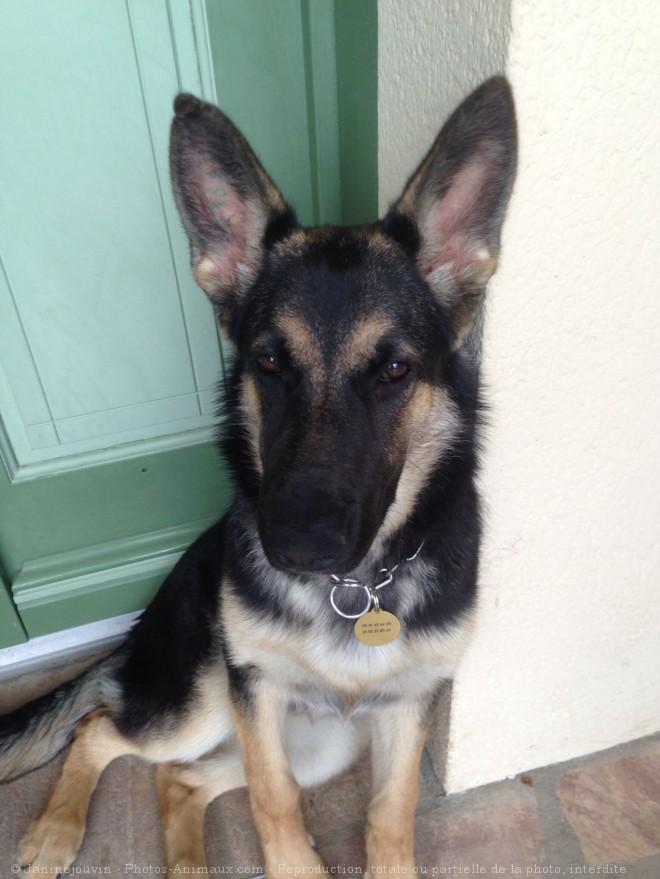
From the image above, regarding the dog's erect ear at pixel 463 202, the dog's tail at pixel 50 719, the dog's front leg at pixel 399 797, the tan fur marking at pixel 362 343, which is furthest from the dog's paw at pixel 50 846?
the dog's erect ear at pixel 463 202

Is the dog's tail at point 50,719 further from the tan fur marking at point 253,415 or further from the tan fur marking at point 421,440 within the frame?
the tan fur marking at point 421,440

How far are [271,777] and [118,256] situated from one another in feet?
5.13

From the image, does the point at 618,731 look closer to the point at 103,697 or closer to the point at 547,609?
the point at 547,609

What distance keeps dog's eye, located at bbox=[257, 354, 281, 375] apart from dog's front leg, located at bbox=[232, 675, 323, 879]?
2.65 ft

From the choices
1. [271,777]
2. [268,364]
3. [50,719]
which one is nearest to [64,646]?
[50,719]

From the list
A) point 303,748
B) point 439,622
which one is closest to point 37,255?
point 439,622

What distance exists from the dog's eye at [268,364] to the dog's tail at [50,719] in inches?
49.1

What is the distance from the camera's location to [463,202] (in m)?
1.23

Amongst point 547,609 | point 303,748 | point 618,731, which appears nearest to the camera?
point 547,609

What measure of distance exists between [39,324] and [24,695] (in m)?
1.42

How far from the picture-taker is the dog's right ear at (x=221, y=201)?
119 centimetres

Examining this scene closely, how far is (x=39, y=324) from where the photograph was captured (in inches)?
75.2

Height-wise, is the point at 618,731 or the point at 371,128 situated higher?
the point at 371,128

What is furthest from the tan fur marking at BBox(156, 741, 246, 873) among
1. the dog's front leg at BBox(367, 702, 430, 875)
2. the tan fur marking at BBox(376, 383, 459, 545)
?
the tan fur marking at BBox(376, 383, 459, 545)
